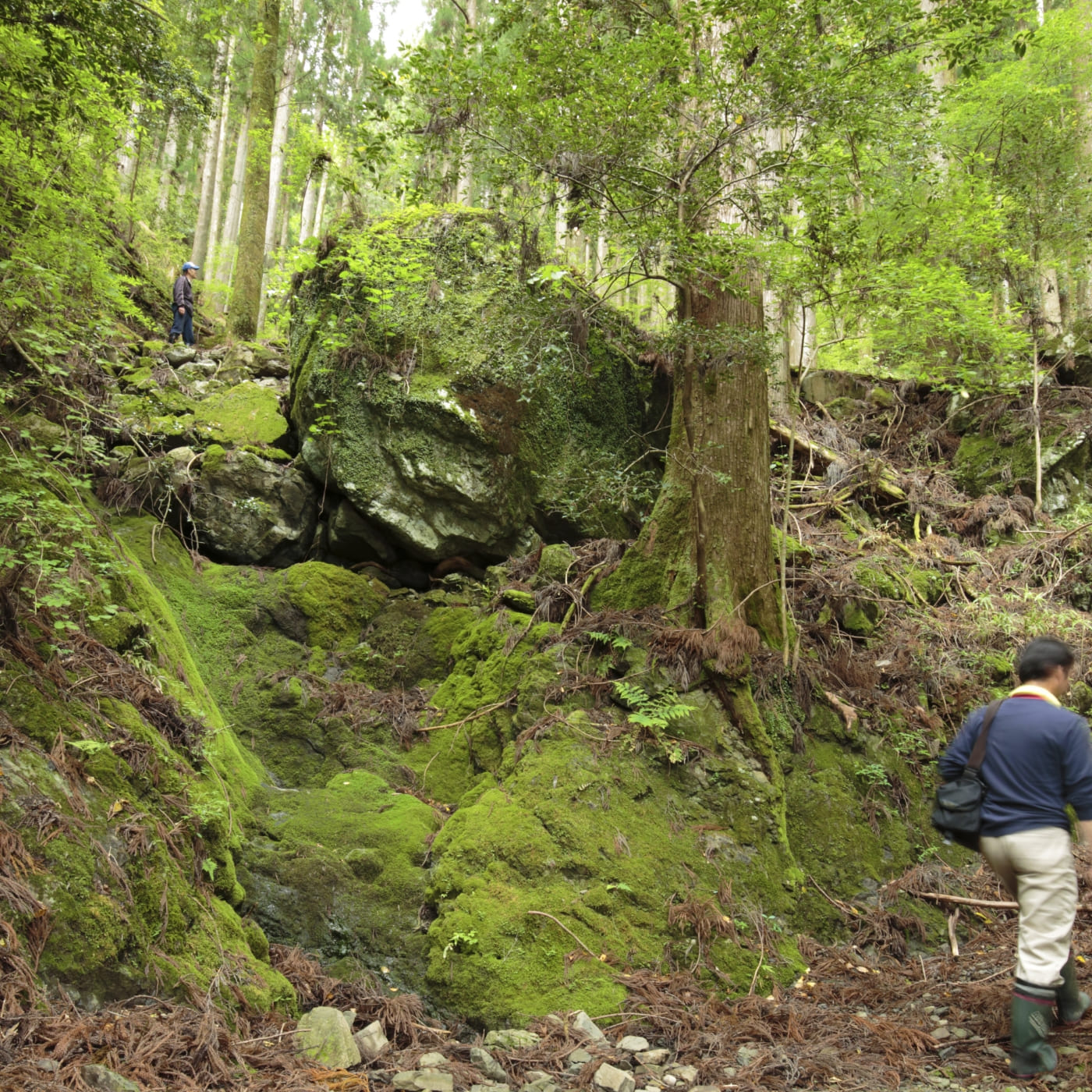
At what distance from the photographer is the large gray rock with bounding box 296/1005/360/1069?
3.23 metres

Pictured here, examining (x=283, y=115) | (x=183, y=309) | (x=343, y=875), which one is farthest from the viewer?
(x=283, y=115)

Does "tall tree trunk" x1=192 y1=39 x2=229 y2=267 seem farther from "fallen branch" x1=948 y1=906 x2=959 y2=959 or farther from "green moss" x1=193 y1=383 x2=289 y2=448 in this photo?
"fallen branch" x1=948 y1=906 x2=959 y2=959

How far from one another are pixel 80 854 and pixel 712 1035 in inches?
130

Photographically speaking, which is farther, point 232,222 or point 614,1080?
point 232,222

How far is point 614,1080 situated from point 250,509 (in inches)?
273

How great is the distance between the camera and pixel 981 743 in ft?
11.4

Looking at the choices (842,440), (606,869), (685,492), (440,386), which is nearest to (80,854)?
(606,869)

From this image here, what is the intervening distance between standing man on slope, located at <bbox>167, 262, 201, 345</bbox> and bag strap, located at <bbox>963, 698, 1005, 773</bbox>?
12.2 metres

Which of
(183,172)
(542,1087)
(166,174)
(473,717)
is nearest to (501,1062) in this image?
(542,1087)

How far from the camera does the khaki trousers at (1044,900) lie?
311 centimetres

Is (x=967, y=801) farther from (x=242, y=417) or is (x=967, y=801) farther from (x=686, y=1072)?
(x=242, y=417)

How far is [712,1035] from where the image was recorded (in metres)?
3.65

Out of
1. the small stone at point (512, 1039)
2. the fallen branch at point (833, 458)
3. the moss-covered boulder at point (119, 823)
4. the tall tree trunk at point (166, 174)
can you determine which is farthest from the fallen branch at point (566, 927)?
the tall tree trunk at point (166, 174)

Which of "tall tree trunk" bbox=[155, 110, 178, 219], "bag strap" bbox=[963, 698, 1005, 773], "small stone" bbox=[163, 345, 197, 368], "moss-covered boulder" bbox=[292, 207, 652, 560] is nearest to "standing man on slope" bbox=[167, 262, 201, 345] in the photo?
"small stone" bbox=[163, 345, 197, 368]
